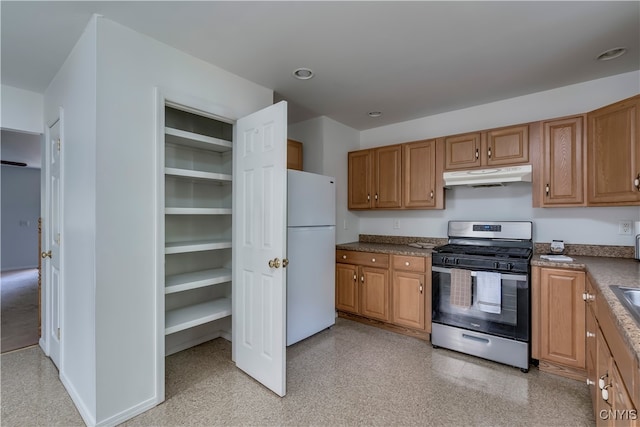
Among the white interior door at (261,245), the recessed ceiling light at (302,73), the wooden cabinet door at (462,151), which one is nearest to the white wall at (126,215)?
the white interior door at (261,245)

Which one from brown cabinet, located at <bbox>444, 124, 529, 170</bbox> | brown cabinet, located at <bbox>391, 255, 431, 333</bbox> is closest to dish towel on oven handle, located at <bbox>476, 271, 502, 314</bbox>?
brown cabinet, located at <bbox>391, 255, 431, 333</bbox>

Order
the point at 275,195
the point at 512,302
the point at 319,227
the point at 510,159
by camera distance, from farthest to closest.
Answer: the point at 319,227 → the point at 510,159 → the point at 512,302 → the point at 275,195

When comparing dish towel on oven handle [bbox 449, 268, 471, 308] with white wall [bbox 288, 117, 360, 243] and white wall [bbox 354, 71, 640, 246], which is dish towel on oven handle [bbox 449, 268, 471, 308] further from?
white wall [bbox 288, 117, 360, 243]

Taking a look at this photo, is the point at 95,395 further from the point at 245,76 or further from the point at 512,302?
the point at 512,302

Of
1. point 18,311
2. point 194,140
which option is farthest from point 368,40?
point 18,311

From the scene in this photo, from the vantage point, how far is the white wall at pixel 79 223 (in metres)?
1.81

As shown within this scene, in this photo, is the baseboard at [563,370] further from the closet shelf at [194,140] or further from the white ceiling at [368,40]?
the closet shelf at [194,140]

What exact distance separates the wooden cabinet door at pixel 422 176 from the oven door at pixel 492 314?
83 cm

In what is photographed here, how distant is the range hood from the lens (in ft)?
8.80

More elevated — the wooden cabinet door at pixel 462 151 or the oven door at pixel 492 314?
the wooden cabinet door at pixel 462 151

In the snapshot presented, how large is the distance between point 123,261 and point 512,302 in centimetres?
301

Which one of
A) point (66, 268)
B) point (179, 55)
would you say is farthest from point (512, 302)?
point (66, 268)

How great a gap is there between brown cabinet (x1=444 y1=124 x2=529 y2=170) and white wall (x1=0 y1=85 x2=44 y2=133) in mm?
4098

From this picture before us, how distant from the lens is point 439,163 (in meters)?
3.23
